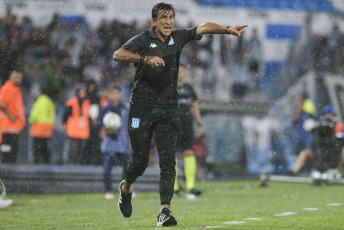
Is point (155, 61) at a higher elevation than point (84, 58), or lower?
lower

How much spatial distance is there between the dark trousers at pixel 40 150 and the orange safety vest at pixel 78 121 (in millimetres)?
743

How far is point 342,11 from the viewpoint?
22.4 meters

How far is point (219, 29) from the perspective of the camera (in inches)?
280

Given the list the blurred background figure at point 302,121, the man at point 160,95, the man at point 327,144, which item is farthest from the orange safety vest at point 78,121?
the man at point 160,95

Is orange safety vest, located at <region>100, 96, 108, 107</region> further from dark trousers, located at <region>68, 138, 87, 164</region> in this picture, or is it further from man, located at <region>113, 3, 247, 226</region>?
man, located at <region>113, 3, 247, 226</region>

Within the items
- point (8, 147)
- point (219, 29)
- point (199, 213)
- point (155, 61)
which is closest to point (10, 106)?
point (8, 147)

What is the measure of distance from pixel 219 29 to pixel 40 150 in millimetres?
9942

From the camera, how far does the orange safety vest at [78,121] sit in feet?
51.5

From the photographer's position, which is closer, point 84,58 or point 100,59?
point 84,58

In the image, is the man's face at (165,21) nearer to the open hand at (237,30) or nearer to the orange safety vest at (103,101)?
the open hand at (237,30)

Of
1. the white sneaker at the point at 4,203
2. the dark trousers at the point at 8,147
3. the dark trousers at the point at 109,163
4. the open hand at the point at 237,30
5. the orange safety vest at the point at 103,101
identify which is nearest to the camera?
the open hand at the point at 237,30

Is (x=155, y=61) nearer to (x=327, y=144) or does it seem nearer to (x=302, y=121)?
(x=327, y=144)

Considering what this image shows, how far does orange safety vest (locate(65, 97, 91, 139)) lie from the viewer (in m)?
15.7

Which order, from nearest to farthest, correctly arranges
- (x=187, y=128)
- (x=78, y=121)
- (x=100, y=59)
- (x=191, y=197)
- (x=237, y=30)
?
(x=237, y=30), (x=191, y=197), (x=187, y=128), (x=78, y=121), (x=100, y=59)
